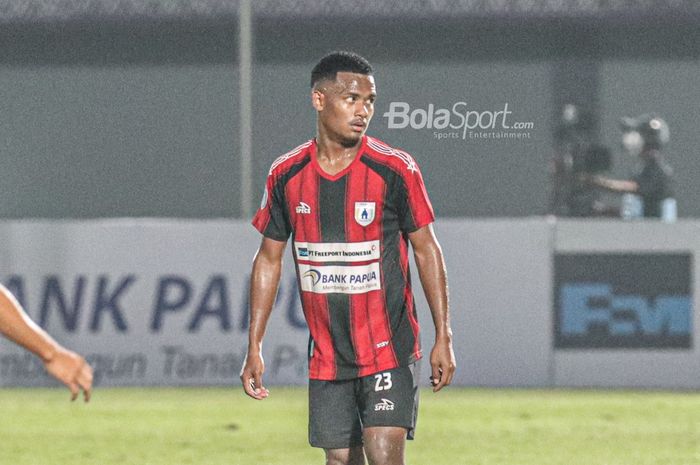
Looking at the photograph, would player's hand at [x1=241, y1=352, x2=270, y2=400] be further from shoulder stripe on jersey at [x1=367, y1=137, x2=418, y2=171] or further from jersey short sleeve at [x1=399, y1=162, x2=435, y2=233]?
shoulder stripe on jersey at [x1=367, y1=137, x2=418, y2=171]

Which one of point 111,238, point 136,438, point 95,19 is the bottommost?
point 136,438

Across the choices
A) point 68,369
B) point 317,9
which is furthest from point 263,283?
point 317,9

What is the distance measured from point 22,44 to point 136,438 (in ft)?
20.1

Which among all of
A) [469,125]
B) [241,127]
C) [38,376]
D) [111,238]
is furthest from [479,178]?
[38,376]

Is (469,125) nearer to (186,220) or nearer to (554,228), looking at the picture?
(554,228)

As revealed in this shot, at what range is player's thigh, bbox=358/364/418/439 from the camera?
20.9 ft

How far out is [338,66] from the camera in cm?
639

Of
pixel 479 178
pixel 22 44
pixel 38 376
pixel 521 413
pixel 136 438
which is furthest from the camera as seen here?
pixel 22 44

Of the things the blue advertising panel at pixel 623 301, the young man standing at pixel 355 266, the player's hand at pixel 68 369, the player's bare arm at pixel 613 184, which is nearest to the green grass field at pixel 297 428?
the blue advertising panel at pixel 623 301

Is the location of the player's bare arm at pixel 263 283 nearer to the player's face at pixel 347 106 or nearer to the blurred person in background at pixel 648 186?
the player's face at pixel 347 106

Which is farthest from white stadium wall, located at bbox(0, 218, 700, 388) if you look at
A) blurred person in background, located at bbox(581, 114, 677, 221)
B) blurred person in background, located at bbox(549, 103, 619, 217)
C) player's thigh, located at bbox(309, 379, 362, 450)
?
player's thigh, located at bbox(309, 379, 362, 450)

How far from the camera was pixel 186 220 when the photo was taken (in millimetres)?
12727

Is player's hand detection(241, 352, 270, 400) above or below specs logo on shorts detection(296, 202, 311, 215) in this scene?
below

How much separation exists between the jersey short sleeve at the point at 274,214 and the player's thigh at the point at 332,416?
590 millimetres
